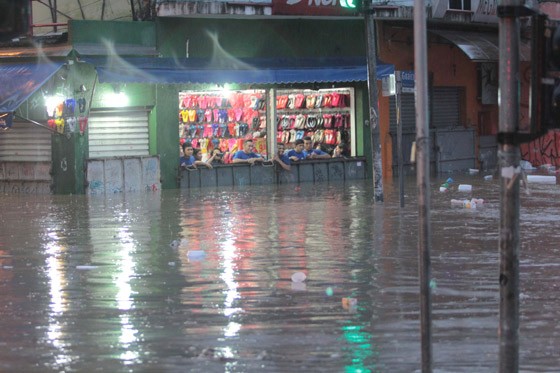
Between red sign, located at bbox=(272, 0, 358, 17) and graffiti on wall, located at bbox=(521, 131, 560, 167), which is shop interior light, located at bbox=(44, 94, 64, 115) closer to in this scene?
red sign, located at bbox=(272, 0, 358, 17)

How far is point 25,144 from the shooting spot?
27141mm

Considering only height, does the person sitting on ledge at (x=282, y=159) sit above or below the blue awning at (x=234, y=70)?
below

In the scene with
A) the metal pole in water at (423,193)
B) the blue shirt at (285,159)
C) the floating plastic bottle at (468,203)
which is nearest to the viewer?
the metal pole in water at (423,193)

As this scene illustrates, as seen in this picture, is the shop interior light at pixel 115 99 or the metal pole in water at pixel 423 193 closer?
the metal pole in water at pixel 423 193

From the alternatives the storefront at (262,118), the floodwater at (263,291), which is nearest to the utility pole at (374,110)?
the floodwater at (263,291)

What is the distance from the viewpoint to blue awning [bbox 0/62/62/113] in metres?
24.3

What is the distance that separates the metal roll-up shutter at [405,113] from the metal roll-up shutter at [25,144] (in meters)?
9.52

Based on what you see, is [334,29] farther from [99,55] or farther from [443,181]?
[99,55]

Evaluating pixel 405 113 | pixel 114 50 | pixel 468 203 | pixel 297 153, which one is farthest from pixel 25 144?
pixel 468 203

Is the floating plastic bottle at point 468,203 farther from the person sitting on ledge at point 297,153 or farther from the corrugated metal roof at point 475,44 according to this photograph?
the corrugated metal roof at point 475,44

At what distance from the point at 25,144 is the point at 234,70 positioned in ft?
16.4

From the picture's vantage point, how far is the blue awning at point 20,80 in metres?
24.3

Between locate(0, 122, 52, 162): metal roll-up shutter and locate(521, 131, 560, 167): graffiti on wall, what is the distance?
14.9 m

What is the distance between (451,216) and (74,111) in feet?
34.1
